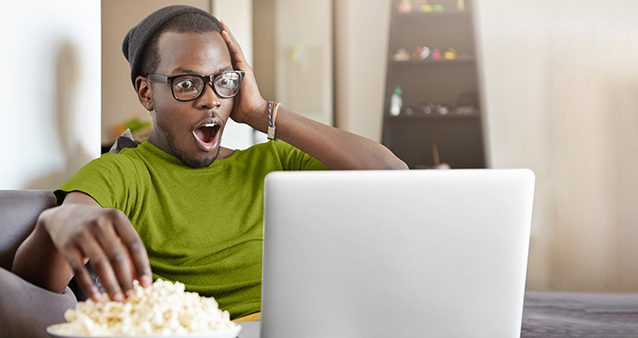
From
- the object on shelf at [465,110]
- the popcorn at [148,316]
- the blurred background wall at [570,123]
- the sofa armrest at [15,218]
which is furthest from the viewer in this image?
the object on shelf at [465,110]

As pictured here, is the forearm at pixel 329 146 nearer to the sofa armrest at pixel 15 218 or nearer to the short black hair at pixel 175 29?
the short black hair at pixel 175 29

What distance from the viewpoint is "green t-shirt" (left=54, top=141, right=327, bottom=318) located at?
1105 millimetres

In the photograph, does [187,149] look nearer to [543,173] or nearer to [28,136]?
[28,136]

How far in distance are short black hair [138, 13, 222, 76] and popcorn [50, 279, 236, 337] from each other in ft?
2.64

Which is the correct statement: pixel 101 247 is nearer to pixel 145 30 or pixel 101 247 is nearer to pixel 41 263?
pixel 41 263

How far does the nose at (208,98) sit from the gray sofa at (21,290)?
392 mm

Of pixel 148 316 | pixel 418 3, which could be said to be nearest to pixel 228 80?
pixel 148 316

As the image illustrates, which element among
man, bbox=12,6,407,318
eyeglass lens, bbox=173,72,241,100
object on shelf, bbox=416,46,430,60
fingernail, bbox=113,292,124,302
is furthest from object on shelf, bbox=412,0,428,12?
fingernail, bbox=113,292,124,302

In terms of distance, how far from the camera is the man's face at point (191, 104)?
118 cm

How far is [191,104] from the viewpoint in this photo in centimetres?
119

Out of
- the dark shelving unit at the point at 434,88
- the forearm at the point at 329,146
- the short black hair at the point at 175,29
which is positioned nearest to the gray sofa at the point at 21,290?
the short black hair at the point at 175,29

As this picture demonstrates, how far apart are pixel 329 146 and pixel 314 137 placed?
46 mm

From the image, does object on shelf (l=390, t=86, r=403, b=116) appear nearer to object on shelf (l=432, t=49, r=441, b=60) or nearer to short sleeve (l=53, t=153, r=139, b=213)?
object on shelf (l=432, t=49, r=441, b=60)

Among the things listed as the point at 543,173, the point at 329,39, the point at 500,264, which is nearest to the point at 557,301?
the point at 500,264
